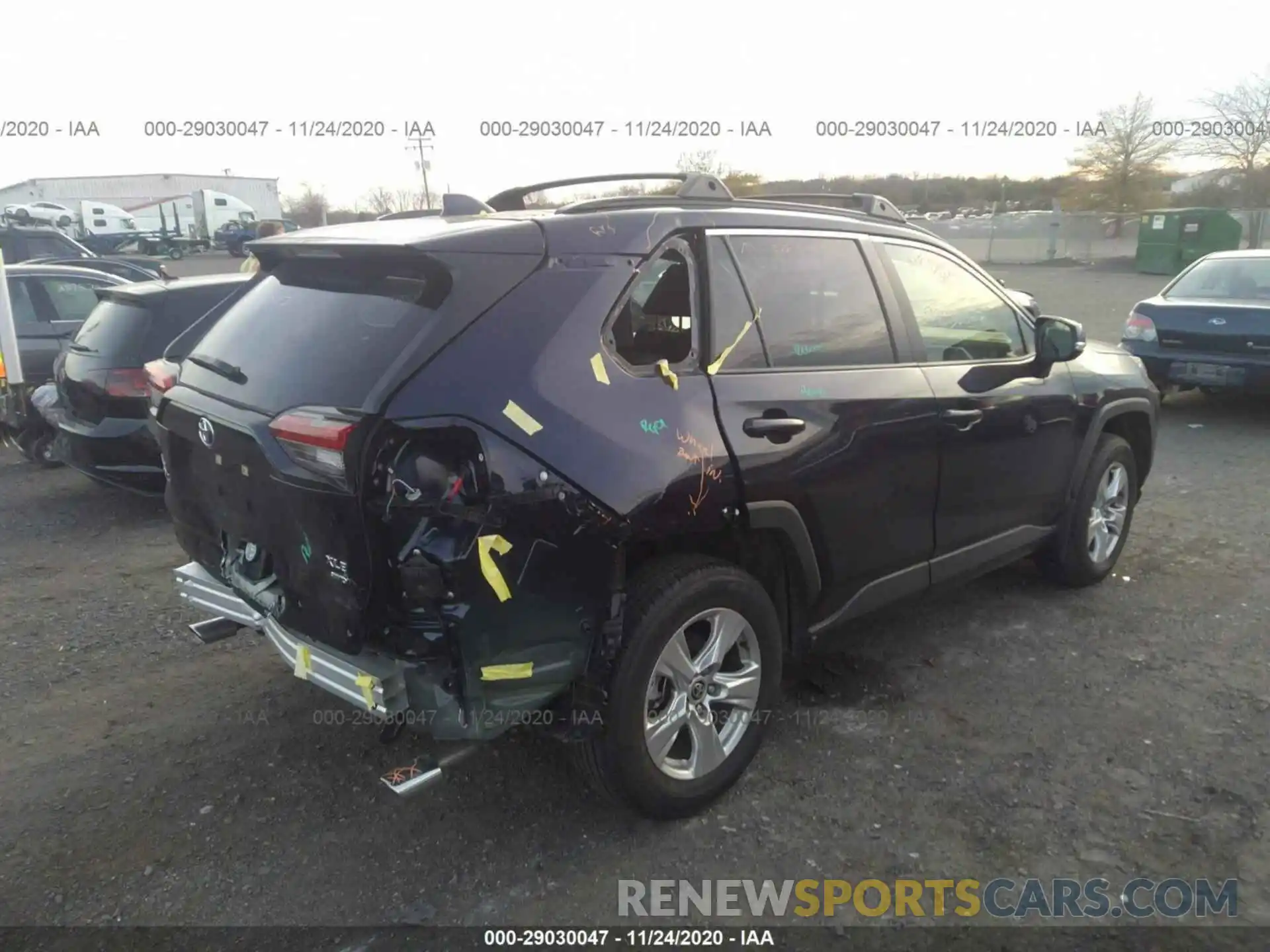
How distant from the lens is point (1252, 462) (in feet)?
24.1

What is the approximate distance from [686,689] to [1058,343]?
7.95 ft

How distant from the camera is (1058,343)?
415 centimetres

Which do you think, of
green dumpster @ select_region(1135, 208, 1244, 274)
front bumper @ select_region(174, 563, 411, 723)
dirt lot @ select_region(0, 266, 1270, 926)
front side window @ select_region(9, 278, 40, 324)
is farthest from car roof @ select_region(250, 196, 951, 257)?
green dumpster @ select_region(1135, 208, 1244, 274)

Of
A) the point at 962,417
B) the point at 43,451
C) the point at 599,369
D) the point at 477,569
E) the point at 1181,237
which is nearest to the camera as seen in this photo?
the point at 477,569

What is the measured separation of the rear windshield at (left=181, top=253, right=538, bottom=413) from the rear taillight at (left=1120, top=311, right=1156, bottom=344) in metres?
7.89

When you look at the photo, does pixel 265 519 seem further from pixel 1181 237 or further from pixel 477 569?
pixel 1181 237

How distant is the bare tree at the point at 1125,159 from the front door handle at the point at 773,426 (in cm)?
4015

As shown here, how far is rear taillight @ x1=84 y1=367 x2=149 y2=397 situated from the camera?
5844mm

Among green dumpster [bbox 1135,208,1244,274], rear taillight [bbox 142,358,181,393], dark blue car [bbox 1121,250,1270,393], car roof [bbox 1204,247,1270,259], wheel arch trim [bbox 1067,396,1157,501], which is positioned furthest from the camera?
green dumpster [bbox 1135,208,1244,274]

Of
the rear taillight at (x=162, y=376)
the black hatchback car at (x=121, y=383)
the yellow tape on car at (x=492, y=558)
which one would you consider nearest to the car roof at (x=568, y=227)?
the rear taillight at (x=162, y=376)

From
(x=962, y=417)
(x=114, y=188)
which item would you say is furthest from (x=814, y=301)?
(x=114, y=188)

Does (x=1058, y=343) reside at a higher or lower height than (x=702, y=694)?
higher

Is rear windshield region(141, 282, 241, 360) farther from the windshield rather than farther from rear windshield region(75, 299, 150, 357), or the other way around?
the windshield

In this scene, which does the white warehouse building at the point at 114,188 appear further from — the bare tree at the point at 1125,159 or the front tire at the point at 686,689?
the front tire at the point at 686,689
